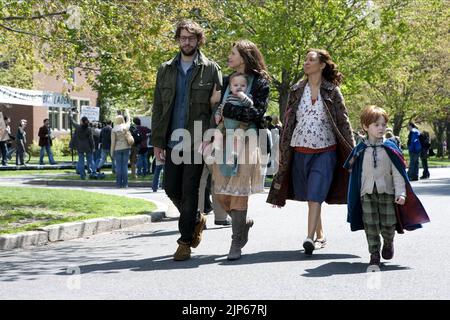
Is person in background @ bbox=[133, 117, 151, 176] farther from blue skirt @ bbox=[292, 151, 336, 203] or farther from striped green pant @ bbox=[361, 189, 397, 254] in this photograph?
striped green pant @ bbox=[361, 189, 397, 254]

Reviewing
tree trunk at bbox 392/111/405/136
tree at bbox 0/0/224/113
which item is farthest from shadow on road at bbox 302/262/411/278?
tree trunk at bbox 392/111/405/136

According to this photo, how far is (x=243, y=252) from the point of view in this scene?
8.74 metres

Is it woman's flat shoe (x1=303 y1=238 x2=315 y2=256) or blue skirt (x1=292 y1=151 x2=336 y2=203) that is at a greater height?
blue skirt (x1=292 y1=151 x2=336 y2=203)

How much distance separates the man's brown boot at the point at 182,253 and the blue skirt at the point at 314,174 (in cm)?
124

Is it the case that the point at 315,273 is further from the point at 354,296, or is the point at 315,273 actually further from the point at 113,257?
the point at 113,257

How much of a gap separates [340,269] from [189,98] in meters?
2.04

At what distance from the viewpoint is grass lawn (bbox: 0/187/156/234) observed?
11359mm

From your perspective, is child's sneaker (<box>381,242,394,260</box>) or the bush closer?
child's sneaker (<box>381,242,394,260</box>)

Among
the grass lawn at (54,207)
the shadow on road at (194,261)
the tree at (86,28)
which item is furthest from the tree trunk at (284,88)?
the shadow on road at (194,261)

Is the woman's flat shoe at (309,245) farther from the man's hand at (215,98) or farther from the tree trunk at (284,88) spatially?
the tree trunk at (284,88)

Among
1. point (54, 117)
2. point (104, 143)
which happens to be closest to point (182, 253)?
point (104, 143)

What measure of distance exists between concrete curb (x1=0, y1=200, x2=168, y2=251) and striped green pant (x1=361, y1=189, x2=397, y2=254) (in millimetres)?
3972

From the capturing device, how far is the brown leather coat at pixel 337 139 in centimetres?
849

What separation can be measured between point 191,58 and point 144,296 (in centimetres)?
278
